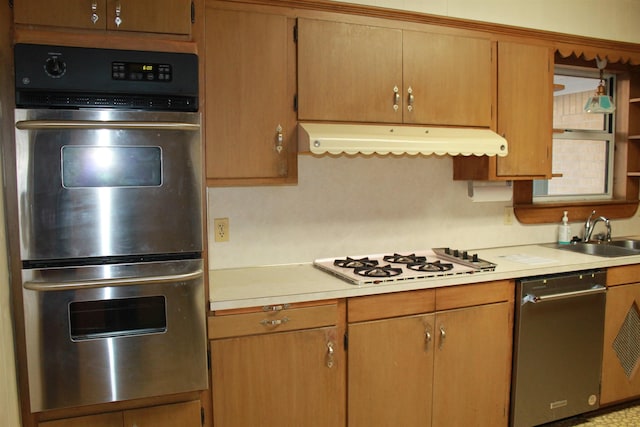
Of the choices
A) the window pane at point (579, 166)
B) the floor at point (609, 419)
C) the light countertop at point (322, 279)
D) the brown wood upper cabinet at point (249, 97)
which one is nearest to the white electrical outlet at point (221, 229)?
the light countertop at point (322, 279)

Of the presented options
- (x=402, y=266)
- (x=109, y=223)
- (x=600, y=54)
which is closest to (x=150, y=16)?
(x=109, y=223)

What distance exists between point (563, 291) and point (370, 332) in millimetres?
1147

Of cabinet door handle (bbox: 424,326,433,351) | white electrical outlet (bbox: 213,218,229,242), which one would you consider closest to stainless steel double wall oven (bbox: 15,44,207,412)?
white electrical outlet (bbox: 213,218,229,242)

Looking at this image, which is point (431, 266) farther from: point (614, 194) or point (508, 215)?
point (614, 194)

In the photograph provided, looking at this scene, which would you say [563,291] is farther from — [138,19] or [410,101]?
[138,19]

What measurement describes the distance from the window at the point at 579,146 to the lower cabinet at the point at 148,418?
2718 mm

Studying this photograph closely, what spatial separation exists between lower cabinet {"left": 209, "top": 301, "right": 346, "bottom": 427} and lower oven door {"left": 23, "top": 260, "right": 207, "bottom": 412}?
11 cm

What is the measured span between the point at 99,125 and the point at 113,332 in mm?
782

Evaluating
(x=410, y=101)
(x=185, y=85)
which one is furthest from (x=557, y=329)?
(x=185, y=85)

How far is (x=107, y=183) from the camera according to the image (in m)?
1.70

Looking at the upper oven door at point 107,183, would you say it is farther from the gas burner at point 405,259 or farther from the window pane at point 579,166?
the window pane at point 579,166

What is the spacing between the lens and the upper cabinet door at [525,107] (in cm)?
266

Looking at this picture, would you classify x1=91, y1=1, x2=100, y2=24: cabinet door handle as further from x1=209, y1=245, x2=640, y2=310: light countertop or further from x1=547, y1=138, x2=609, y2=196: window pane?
x1=547, y1=138, x2=609, y2=196: window pane

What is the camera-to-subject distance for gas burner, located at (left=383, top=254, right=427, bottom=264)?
101 inches
